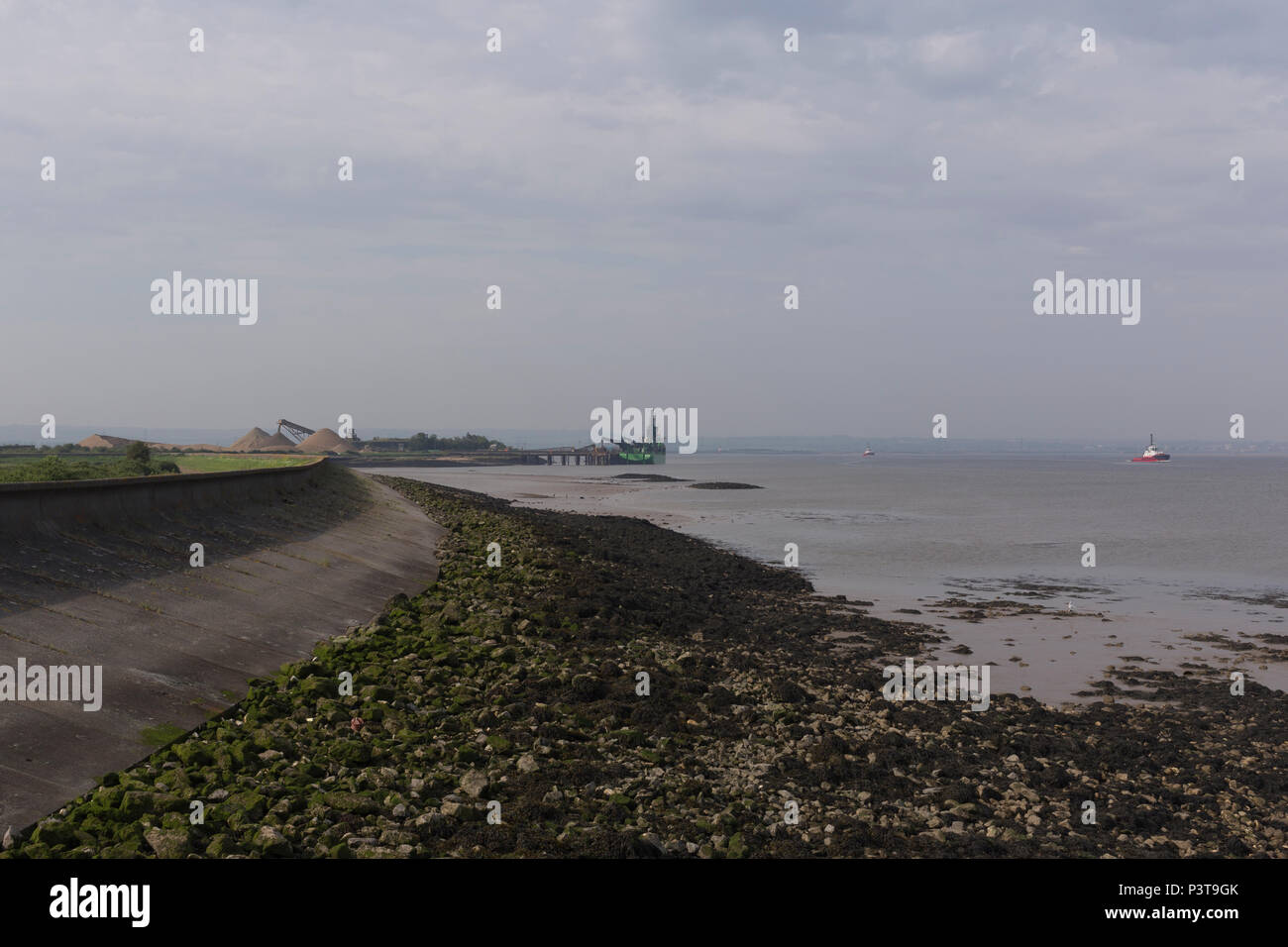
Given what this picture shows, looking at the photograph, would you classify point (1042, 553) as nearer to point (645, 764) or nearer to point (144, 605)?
point (645, 764)

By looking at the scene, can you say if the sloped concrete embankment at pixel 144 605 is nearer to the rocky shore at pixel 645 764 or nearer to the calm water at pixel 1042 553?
the rocky shore at pixel 645 764

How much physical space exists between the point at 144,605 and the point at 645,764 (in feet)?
26.8

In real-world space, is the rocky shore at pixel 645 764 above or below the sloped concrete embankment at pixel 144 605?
below

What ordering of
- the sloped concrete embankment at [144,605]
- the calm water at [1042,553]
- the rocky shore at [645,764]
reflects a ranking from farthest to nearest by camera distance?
the calm water at [1042,553], the sloped concrete embankment at [144,605], the rocky shore at [645,764]

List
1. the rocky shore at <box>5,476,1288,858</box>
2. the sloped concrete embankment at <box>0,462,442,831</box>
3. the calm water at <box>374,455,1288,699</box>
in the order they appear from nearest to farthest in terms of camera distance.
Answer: the rocky shore at <box>5,476,1288,858</box>
the sloped concrete embankment at <box>0,462,442,831</box>
the calm water at <box>374,455,1288,699</box>

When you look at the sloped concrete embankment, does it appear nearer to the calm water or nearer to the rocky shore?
the rocky shore

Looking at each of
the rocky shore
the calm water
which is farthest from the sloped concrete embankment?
the calm water


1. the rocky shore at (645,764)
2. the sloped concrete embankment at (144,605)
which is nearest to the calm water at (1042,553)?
the rocky shore at (645,764)

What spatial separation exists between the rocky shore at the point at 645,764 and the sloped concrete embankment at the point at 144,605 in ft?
1.76

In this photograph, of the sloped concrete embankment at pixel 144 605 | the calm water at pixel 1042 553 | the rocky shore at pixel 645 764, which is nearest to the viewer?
the rocky shore at pixel 645 764

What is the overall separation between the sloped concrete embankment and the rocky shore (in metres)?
0.54

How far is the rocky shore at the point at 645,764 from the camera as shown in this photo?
8539mm

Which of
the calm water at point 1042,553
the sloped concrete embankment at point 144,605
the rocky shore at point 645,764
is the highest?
the sloped concrete embankment at point 144,605

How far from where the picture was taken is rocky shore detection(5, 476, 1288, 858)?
→ 8.54m
